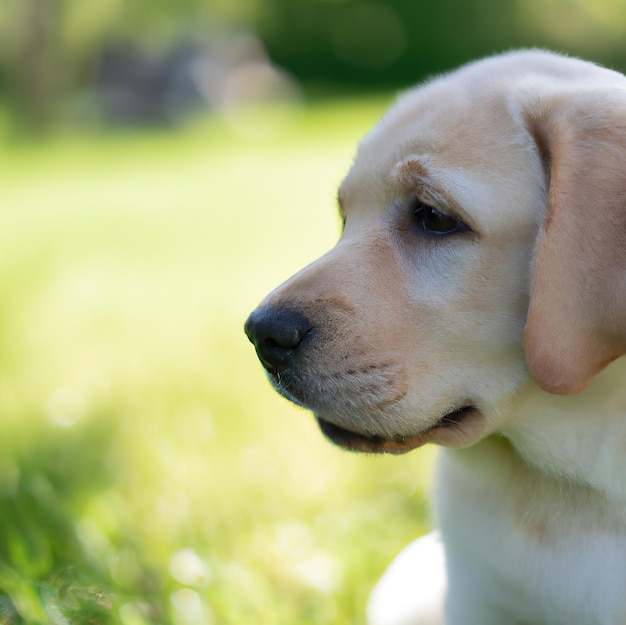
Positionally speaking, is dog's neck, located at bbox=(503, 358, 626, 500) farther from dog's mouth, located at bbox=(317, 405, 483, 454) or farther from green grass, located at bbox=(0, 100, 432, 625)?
green grass, located at bbox=(0, 100, 432, 625)

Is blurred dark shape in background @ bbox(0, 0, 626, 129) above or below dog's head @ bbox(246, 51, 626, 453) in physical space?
below

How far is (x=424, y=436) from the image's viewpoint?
262 cm

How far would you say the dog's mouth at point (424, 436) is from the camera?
2.58 meters

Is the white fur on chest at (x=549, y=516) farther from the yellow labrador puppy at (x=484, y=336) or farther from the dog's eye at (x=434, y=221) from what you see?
the dog's eye at (x=434, y=221)

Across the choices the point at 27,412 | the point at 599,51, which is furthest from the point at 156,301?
the point at 599,51

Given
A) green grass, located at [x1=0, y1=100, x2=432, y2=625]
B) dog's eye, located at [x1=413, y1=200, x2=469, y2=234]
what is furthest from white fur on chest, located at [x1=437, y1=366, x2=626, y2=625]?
green grass, located at [x1=0, y1=100, x2=432, y2=625]

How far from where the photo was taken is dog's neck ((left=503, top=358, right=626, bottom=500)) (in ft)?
8.26

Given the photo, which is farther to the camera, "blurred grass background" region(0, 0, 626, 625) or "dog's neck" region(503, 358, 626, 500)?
"blurred grass background" region(0, 0, 626, 625)

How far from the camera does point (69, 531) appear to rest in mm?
3391

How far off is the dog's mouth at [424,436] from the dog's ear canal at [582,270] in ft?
0.96

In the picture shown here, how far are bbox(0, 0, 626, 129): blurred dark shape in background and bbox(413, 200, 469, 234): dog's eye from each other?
20.9 meters

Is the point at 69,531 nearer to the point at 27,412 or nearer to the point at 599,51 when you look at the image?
the point at 27,412

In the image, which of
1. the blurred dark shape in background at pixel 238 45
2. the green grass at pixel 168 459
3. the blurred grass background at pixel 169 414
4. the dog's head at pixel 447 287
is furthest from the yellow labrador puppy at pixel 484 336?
the blurred dark shape in background at pixel 238 45

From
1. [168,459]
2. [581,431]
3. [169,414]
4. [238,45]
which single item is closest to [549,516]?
[581,431]
